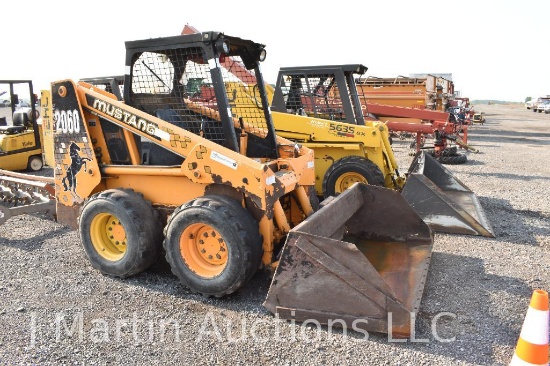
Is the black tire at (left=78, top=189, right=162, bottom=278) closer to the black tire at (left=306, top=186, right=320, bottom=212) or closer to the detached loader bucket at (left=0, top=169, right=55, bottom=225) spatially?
the detached loader bucket at (left=0, top=169, right=55, bottom=225)

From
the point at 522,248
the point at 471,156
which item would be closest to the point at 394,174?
the point at 522,248

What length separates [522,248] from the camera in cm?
546

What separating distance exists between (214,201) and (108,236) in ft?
4.63

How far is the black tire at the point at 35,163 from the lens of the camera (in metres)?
10.9

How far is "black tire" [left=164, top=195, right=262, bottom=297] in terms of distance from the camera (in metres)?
3.75

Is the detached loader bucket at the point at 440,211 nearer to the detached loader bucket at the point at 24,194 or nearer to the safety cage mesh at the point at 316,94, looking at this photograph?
the safety cage mesh at the point at 316,94

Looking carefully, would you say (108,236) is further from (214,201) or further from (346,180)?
(346,180)

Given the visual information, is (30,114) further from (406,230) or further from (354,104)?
(406,230)

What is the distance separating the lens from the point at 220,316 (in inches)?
147

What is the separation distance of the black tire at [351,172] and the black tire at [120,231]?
337 cm

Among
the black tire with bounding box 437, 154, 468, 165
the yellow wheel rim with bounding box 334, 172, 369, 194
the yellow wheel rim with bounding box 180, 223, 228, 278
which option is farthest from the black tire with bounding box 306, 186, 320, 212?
the black tire with bounding box 437, 154, 468, 165

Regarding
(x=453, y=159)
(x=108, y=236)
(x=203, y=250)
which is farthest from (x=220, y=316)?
(x=453, y=159)

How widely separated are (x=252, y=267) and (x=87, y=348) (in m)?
1.35

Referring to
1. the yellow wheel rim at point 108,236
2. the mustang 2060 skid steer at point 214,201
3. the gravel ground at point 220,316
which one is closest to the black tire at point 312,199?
the mustang 2060 skid steer at point 214,201
